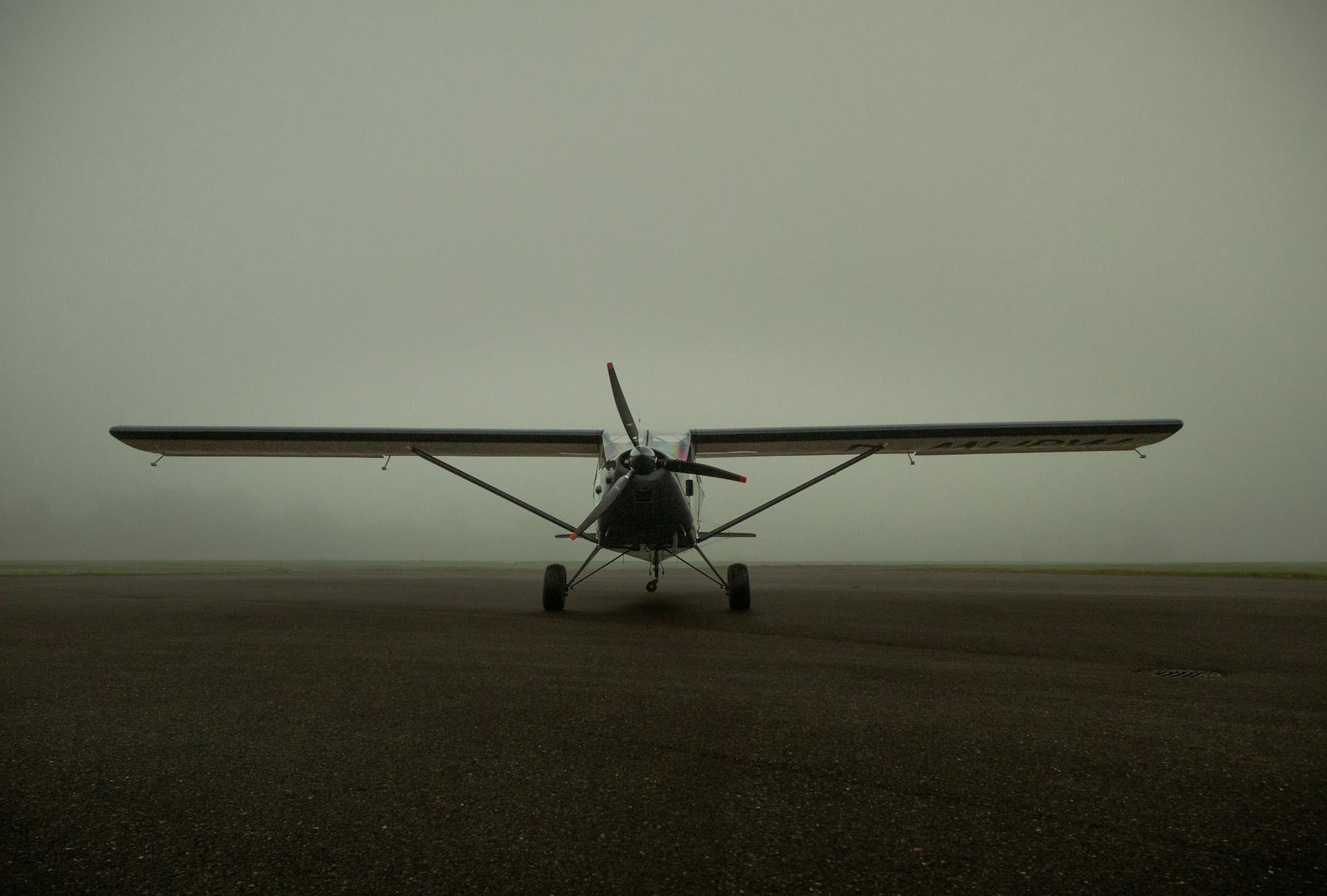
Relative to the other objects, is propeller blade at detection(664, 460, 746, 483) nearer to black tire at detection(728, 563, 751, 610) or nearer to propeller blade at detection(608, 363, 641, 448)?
propeller blade at detection(608, 363, 641, 448)

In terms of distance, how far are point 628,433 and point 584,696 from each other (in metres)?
5.95

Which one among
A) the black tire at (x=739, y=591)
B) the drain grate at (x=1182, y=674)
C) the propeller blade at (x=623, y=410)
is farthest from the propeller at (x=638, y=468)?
the drain grate at (x=1182, y=674)

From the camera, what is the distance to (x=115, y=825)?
7.25 ft

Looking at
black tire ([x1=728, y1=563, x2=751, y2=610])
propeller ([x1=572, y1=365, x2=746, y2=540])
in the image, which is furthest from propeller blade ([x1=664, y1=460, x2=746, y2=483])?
black tire ([x1=728, y1=563, x2=751, y2=610])

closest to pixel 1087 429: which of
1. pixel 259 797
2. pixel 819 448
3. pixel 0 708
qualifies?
pixel 819 448

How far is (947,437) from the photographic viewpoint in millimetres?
12227

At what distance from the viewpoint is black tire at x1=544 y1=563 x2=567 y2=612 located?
10.2m

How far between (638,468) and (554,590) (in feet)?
9.00

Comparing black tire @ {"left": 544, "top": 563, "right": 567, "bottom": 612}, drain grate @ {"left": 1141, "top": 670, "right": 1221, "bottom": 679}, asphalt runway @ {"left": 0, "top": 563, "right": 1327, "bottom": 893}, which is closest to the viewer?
asphalt runway @ {"left": 0, "top": 563, "right": 1327, "bottom": 893}

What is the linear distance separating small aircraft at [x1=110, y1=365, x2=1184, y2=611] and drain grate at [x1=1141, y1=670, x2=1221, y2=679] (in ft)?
17.9

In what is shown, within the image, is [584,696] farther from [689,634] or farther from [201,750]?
[689,634]

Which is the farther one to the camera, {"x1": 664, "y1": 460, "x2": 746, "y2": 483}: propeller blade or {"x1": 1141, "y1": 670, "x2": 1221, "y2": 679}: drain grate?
{"x1": 664, "y1": 460, "x2": 746, "y2": 483}: propeller blade

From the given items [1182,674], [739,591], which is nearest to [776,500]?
[739,591]

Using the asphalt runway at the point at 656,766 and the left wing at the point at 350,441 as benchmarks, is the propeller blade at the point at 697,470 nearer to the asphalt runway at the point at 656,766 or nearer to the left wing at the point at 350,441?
the left wing at the point at 350,441
